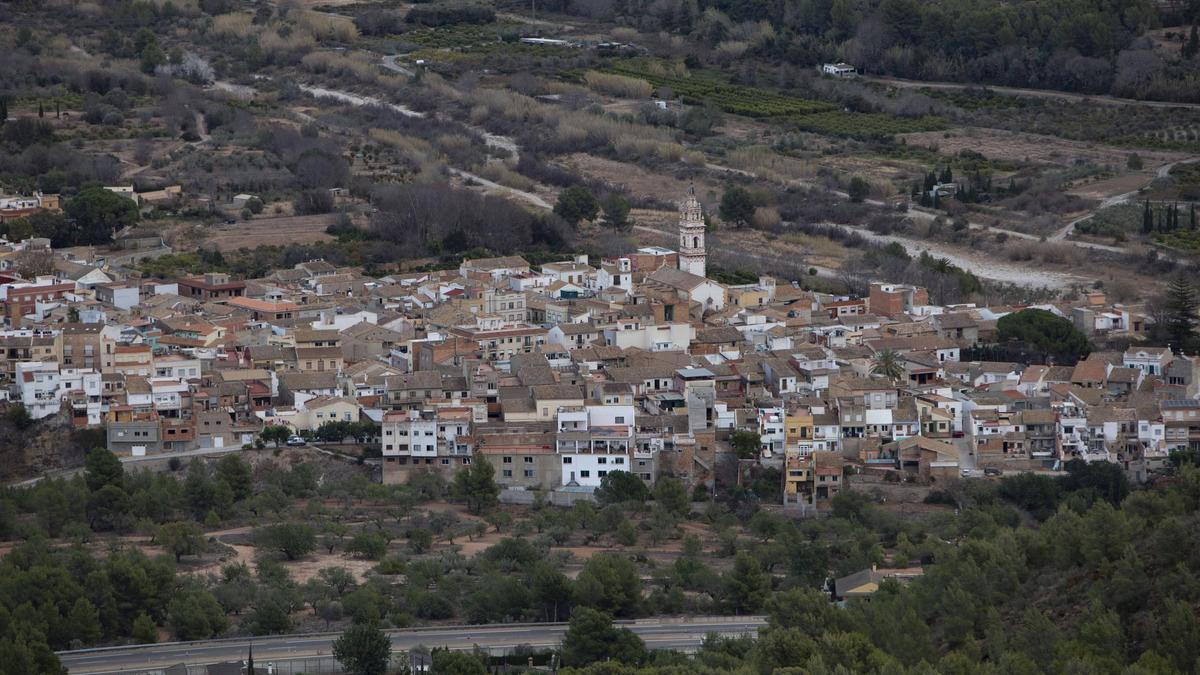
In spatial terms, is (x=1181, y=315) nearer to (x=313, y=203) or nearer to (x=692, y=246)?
(x=692, y=246)

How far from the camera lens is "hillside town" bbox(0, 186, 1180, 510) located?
102ft

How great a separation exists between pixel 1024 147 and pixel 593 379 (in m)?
27.5

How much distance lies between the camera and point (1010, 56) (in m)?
64.2

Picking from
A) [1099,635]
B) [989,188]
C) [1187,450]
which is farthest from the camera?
[989,188]

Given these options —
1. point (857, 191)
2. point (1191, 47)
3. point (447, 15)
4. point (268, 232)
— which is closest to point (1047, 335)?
point (857, 191)

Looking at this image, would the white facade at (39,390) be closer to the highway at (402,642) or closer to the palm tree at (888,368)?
the highway at (402,642)

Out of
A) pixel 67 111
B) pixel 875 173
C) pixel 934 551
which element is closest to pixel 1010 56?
pixel 875 173

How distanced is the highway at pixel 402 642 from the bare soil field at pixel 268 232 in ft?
59.9

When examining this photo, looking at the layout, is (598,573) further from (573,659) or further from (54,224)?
(54,224)

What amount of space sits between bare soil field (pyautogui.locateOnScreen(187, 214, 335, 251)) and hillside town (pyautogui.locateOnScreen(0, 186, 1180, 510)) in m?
4.95

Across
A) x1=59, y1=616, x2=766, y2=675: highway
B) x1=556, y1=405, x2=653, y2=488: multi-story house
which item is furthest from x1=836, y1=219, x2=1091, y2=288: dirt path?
x1=59, y1=616, x2=766, y2=675: highway

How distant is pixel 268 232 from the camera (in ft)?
146

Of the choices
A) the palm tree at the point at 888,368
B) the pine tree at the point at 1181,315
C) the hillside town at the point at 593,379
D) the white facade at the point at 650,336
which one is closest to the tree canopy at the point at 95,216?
the hillside town at the point at 593,379

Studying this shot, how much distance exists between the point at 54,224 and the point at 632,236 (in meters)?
10.5
